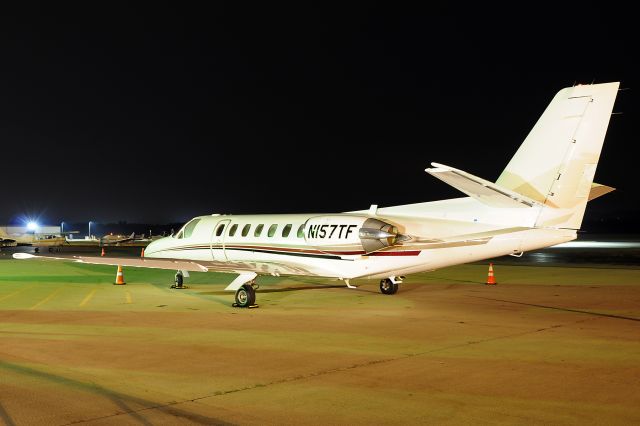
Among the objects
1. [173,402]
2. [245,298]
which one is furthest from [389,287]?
[173,402]

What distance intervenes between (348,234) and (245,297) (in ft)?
10.5

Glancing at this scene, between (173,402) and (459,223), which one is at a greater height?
(459,223)

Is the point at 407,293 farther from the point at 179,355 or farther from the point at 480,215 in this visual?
the point at 179,355

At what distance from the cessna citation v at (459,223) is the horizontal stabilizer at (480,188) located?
0.8 inches

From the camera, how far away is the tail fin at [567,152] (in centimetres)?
1437

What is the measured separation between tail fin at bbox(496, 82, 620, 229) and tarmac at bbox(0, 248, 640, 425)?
2615 mm

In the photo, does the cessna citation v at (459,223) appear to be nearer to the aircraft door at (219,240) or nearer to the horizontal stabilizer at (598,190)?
the horizontal stabilizer at (598,190)

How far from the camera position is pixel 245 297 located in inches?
691

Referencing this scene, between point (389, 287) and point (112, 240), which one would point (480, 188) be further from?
point (112, 240)

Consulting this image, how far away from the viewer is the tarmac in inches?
307

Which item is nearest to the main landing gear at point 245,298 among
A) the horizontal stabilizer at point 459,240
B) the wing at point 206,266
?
the wing at point 206,266

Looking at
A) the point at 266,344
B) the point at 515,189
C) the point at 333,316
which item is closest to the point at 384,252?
the point at 333,316

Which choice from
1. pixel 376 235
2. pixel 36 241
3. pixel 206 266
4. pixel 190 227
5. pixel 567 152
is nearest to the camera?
pixel 567 152

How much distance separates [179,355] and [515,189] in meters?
8.75
